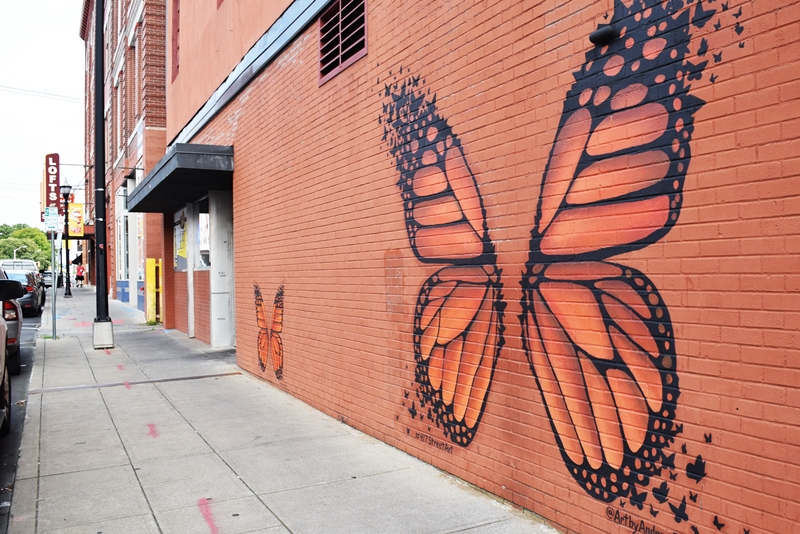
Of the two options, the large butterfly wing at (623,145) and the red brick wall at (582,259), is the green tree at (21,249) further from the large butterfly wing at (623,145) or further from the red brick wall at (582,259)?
the large butterfly wing at (623,145)

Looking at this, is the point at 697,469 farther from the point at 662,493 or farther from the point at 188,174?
the point at 188,174

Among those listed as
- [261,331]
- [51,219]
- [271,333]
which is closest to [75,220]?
[51,219]

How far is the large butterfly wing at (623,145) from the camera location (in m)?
3.56

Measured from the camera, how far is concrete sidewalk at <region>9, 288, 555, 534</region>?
4.57 metres

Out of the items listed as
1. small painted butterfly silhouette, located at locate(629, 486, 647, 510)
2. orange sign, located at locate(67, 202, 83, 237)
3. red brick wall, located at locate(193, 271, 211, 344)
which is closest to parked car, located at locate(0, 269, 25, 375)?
red brick wall, located at locate(193, 271, 211, 344)

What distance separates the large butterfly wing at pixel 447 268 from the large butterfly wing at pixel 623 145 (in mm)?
766

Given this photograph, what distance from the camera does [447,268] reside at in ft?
18.0

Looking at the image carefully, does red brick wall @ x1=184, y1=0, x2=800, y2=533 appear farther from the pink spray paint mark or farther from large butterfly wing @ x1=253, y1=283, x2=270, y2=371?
large butterfly wing @ x1=253, y1=283, x2=270, y2=371

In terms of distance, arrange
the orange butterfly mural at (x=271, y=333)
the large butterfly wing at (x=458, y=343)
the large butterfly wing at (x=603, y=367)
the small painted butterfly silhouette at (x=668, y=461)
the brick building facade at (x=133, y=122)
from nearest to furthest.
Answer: the small painted butterfly silhouette at (x=668, y=461)
the large butterfly wing at (x=603, y=367)
the large butterfly wing at (x=458, y=343)
the orange butterfly mural at (x=271, y=333)
the brick building facade at (x=133, y=122)

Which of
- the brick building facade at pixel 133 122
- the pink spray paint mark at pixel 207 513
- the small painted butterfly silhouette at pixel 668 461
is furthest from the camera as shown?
the brick building facade at pixel 133 122

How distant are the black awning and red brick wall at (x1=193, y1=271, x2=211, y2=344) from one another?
183 centimetres

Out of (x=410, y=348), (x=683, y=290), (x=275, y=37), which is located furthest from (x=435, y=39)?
(x=275, y=37)

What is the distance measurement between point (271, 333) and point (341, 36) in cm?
442

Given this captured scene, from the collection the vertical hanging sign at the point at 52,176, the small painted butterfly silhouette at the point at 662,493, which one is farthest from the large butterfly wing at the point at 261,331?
the vertical hanging sign at the point at 52,176
